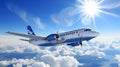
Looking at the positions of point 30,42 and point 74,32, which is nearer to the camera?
point 74,32

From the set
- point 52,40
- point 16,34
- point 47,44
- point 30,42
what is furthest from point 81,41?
point 30,42

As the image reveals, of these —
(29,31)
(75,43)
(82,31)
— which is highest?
(29,31)

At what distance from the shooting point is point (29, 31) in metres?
106

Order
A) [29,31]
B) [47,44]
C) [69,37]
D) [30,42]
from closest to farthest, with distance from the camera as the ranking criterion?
[69,37]
[47,44]
[30,42]
[29,31]

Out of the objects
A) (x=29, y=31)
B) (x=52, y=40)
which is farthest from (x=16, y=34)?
(x=29, y=31)

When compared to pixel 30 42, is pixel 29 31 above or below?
above

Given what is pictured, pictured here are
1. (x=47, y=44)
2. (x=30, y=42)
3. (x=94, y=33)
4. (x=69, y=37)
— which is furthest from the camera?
(x=30, y=42)

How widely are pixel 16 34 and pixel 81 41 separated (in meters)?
27.7

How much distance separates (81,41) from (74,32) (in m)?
4.75

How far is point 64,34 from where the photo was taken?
2699 inches

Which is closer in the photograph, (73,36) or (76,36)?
(76,36)

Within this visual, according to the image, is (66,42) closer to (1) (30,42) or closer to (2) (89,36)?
(2) (89,36)

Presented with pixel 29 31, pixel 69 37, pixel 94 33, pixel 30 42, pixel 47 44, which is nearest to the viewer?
pixel 94 33

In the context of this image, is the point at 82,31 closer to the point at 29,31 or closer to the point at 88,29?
the point at 88,29
